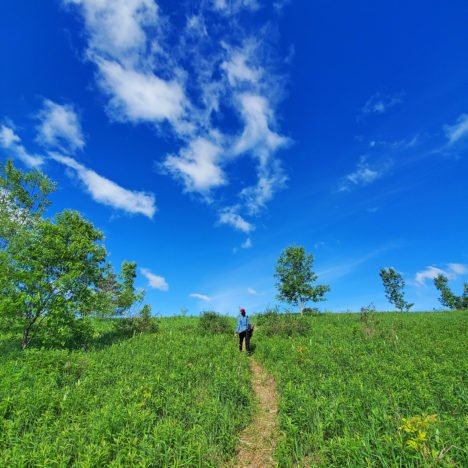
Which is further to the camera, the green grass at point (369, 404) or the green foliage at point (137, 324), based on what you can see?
the green foliage at point (137, 324)

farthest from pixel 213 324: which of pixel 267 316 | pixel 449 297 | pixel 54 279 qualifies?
pixel 449 297

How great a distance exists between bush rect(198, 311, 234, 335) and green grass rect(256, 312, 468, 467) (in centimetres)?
757

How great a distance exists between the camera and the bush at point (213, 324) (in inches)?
775

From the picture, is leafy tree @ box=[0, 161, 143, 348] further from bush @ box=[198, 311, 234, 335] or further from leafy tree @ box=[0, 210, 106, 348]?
bush @ box=[198, 311, 234, 335]

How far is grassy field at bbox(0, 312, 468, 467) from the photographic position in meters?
4.94

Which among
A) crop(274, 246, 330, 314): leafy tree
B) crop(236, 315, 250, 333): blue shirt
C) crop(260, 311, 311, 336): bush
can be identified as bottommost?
crop(236, 315, 250, 333): blue shirt

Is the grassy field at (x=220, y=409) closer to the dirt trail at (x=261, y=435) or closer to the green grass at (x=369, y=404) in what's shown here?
the green grass at (x=369, y=404)

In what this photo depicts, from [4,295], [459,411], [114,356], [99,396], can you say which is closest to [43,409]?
[99,396]

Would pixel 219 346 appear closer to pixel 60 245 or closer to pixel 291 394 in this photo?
pixel 291 394

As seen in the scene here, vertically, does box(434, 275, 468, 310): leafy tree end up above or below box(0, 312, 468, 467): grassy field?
above

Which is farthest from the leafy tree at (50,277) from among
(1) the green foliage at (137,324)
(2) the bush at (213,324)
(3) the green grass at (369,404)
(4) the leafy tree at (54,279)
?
(3) the green grass at (369,404)

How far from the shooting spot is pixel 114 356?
12.3 meters

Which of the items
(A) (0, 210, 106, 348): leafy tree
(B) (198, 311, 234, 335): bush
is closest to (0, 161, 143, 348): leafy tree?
(A) (0, 210, 106, 348): leafy tree

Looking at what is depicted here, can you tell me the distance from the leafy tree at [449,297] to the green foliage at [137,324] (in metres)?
67.3
